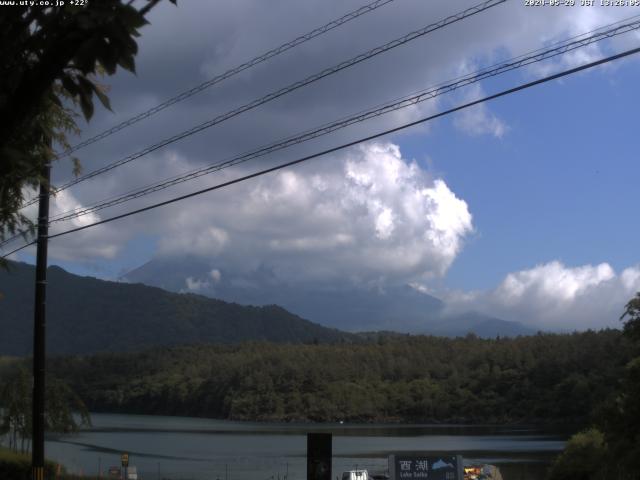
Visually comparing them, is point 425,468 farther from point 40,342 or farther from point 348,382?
point 348,382

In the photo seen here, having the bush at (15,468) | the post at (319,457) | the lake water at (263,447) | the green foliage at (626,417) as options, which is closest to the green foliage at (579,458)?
the green foliage at (626,417)

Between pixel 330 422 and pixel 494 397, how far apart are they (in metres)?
27.5

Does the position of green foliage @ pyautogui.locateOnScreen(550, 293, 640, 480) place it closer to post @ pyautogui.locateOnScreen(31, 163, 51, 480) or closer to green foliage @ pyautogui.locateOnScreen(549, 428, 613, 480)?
green foliage @ pyautogui.locateOnScreen(549, 428, 613, 480)

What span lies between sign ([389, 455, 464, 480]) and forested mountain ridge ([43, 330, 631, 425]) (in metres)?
106

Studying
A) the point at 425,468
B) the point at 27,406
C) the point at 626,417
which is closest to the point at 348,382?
the point at 626,417

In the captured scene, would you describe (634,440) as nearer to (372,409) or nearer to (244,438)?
(244,438)

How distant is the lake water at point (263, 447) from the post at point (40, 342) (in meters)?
28.2

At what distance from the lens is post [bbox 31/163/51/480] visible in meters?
19.0

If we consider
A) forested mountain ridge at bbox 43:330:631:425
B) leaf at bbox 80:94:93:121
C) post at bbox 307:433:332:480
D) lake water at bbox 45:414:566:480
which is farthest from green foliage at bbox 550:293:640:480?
forested mountain ridge at bbox 43:330:631:425

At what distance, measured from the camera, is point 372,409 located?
151 m

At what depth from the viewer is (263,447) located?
92.5 m

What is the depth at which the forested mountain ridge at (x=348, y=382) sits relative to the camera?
13062cm

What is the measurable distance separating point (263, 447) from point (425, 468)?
76.1 meters

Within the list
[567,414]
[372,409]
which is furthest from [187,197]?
[372,409]
